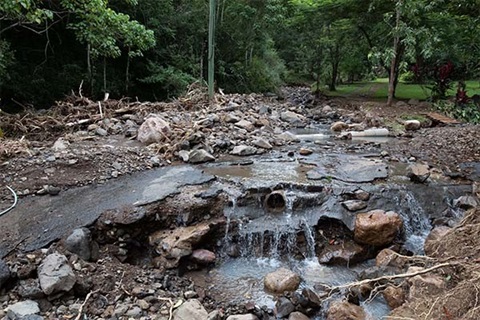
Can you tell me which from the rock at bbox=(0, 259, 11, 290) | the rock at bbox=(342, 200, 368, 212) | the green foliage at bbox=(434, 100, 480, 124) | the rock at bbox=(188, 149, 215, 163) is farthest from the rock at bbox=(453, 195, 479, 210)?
the green foliage at bbox=(434, 100, 480, 124)

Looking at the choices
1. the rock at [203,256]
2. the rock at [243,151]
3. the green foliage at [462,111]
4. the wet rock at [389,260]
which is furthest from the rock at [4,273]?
the green foliage at [462,111]

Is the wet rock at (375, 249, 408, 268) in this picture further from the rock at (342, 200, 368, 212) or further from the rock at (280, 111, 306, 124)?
the rock at (280, 111, 306, 124)

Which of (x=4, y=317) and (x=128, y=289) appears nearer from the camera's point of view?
(x=4, y=317)

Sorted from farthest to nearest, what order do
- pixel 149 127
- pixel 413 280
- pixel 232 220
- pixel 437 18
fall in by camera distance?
1. pixel 437 18
2. pixel 149 127
3. pixel 232 220
4. pixel 413 280

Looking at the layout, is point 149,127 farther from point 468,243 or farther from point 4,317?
point 468,243

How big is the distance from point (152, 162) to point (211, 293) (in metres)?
2.64

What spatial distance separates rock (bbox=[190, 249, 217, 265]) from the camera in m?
3.78

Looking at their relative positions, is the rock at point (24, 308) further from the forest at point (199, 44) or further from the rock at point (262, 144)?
the rock at point (262, 144)

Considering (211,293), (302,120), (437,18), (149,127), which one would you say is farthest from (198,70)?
(211,293)

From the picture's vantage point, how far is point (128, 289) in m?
3.11

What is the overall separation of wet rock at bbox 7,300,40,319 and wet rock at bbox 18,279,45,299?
50mm

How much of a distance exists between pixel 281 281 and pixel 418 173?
274 centimetres

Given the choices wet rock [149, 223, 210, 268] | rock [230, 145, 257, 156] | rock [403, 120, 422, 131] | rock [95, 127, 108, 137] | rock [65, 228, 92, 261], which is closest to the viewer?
rock [65, 228, 92, 261]

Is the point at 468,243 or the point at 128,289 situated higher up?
the point at 468,243
